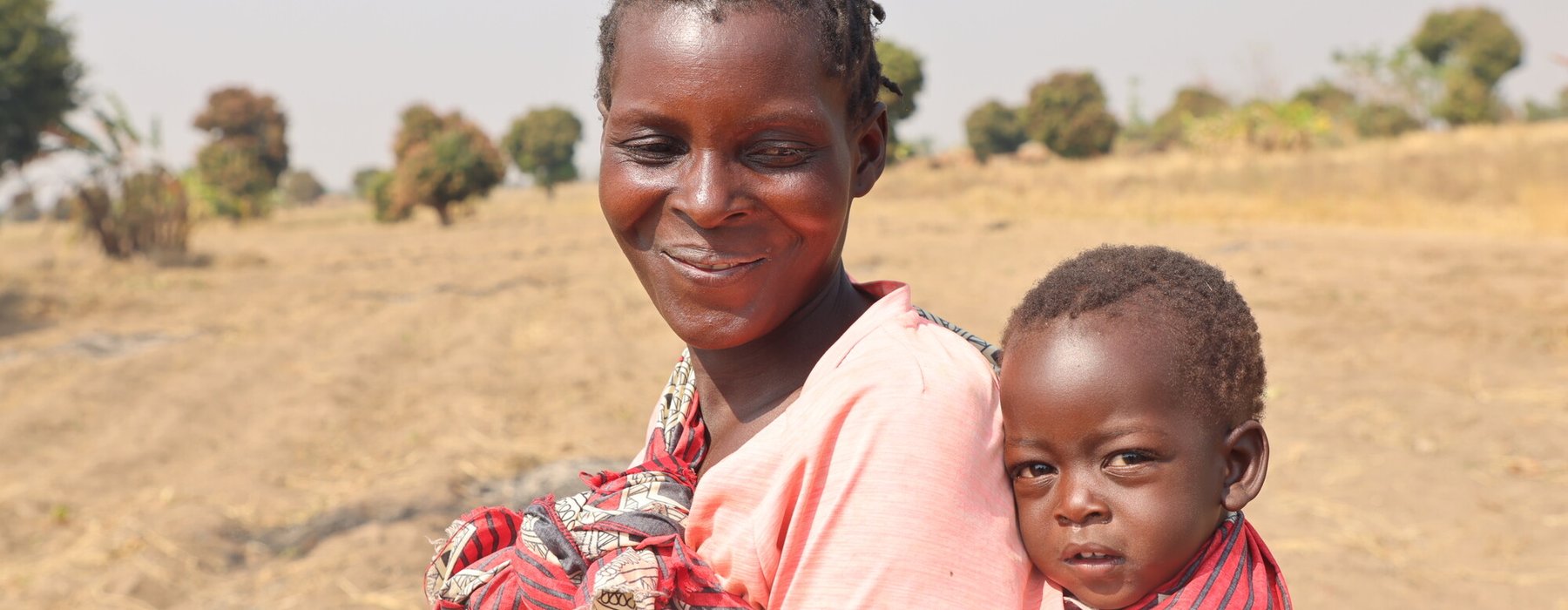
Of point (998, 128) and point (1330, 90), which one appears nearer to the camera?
point (1330, 90)

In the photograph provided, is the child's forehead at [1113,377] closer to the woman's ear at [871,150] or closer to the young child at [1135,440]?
the young child at [1135,440]

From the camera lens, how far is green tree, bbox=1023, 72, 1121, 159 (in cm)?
3659

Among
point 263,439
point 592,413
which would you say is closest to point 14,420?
point 263,439

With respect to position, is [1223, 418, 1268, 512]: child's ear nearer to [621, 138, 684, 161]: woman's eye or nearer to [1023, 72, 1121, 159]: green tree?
[621, 138, 684, 161]: woman's eye

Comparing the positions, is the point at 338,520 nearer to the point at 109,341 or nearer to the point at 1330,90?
the point at 109,341

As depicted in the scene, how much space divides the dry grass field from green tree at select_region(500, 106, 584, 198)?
103 feet

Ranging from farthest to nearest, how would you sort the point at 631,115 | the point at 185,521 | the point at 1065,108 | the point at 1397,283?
1. the point at 1065,108
2. the point at 1397,283
3. the point at 185,521
4. the point at 631,115

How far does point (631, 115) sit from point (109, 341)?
1036cm

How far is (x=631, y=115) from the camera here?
143 cm

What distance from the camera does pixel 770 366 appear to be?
1551 mm

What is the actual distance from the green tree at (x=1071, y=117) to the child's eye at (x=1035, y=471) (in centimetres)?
3648

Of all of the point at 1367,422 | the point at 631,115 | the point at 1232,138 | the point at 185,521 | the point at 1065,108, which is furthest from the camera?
the point at 1065,108

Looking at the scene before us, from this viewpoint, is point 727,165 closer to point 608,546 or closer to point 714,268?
point 714,268

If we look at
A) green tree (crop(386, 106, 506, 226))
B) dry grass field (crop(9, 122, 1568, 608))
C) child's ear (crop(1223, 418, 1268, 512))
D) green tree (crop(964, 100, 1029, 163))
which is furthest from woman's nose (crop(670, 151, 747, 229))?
green tree (crop(964, 100, 1029, 163))
